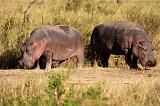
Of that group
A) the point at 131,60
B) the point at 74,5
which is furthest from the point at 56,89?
the point at 74,5

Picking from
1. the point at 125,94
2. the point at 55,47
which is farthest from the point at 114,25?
the point at 125,94

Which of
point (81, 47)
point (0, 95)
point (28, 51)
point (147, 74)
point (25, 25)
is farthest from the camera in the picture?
point (25, 25)

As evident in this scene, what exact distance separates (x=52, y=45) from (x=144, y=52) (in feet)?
7.99

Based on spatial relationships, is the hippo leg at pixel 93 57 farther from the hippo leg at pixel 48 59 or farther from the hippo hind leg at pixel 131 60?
the hippo leg at pixel 48 59

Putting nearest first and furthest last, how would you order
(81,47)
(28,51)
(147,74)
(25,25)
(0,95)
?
1. (0,95)
2. (147,74)
3. (28,51)
4. (81,47)
5. (25,25)

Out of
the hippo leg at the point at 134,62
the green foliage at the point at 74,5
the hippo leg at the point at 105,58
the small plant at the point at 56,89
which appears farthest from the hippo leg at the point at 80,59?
the green foliage at the point at 74,5

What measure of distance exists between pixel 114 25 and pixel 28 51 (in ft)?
9.77

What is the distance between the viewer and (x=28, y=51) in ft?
44.1

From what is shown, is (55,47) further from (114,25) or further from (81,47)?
(114,25)

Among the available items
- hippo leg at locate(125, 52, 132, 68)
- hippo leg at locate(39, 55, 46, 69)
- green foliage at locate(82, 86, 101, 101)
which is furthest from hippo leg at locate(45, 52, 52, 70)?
green foliage at locate(82, 86, 101, 101)

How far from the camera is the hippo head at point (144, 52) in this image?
1414 centimetres

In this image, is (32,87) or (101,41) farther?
(101,41)

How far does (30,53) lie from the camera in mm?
13445

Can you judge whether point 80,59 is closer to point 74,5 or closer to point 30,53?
point 30,53
